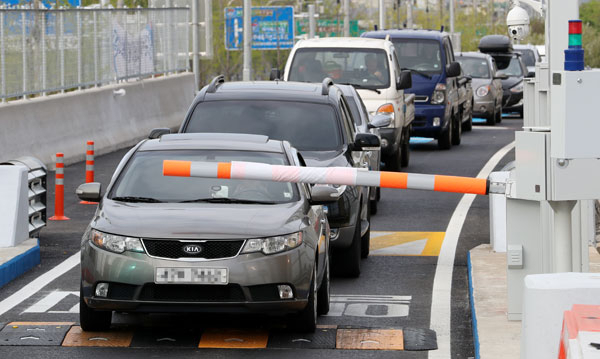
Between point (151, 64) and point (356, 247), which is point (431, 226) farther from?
point (151, 64)

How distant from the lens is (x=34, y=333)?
9.65 metres

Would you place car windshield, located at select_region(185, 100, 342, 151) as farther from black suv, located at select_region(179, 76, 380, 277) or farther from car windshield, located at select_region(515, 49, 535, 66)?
car windshield, located at select_region(515, 49, 535, 66)

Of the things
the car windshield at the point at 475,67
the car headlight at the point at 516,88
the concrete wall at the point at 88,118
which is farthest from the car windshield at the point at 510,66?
the concrete wall at the point at 88,118

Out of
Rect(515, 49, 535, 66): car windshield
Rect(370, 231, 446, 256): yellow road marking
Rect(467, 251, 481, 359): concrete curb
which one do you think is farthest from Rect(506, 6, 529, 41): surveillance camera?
Rect(515, 49, 535, 66): car windshield

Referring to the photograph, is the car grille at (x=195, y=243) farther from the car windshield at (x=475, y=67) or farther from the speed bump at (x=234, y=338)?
the car windshield at (x=475, y=67)

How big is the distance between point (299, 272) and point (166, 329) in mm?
1105

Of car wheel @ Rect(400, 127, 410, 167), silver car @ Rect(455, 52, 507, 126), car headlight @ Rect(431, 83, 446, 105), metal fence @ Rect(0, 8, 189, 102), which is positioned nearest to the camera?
metal fence @ Rect(0, 8, 189, 102)

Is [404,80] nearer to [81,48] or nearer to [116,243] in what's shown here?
[81,48]

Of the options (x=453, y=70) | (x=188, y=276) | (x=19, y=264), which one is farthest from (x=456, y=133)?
(x=188, y=276)

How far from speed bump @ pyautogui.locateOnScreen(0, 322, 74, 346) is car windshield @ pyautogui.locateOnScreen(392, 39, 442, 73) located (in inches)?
715

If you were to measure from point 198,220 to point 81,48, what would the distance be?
18211 mm

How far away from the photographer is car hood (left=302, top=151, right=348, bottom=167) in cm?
1269

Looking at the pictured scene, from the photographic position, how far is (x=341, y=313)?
10555 mm

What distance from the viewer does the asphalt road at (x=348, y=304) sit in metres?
9.16
